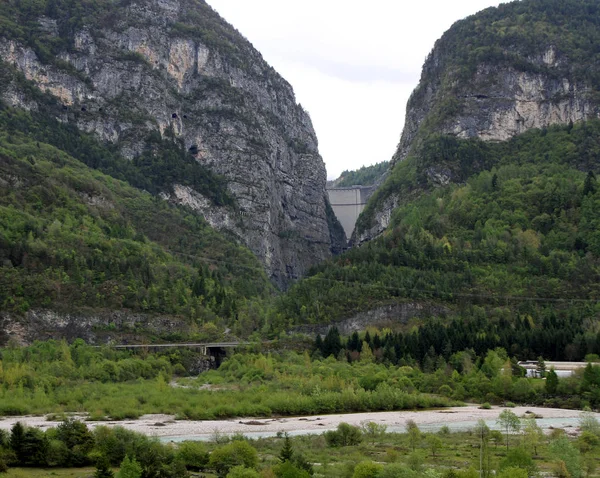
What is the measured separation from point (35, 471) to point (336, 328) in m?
78.6

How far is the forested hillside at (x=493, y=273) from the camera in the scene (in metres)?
130

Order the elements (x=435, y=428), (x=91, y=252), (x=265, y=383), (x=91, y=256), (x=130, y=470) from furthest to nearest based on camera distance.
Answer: (x=91, y=252)
(x=91, y=256)
(x=265, y=383)
(x=435, y=428)
(x=130, y=470)

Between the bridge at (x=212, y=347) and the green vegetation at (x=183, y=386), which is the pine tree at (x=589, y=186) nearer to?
the green vegetation at (x=183, y=386)

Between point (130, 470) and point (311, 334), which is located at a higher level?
point (311, 334)

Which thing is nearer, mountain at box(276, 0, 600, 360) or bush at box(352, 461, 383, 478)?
bush at box(352, 461, 383, 478)

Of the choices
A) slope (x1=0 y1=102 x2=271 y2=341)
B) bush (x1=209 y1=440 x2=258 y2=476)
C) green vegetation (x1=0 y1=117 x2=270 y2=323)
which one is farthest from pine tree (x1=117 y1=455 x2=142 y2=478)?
green vegetation (x1=0 y1=117 x2=270 y2=323)

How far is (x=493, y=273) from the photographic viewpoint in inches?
6043

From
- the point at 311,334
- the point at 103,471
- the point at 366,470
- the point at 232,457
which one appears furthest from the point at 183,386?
the point at 366,470

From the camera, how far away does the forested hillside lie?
130 meters

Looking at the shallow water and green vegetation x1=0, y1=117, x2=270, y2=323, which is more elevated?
green vegetation x1=0, y1=117, x2=270, y2=323

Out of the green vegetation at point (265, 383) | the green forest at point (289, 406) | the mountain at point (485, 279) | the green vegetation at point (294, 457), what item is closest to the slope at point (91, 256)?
the green vegetation at point (265, 383)

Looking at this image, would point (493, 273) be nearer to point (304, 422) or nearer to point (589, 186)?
point (589, 186)

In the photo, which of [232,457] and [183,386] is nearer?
[232,457]

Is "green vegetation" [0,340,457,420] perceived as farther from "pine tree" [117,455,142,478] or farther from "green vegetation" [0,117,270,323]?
"pine tree" [117,455,142,478]
